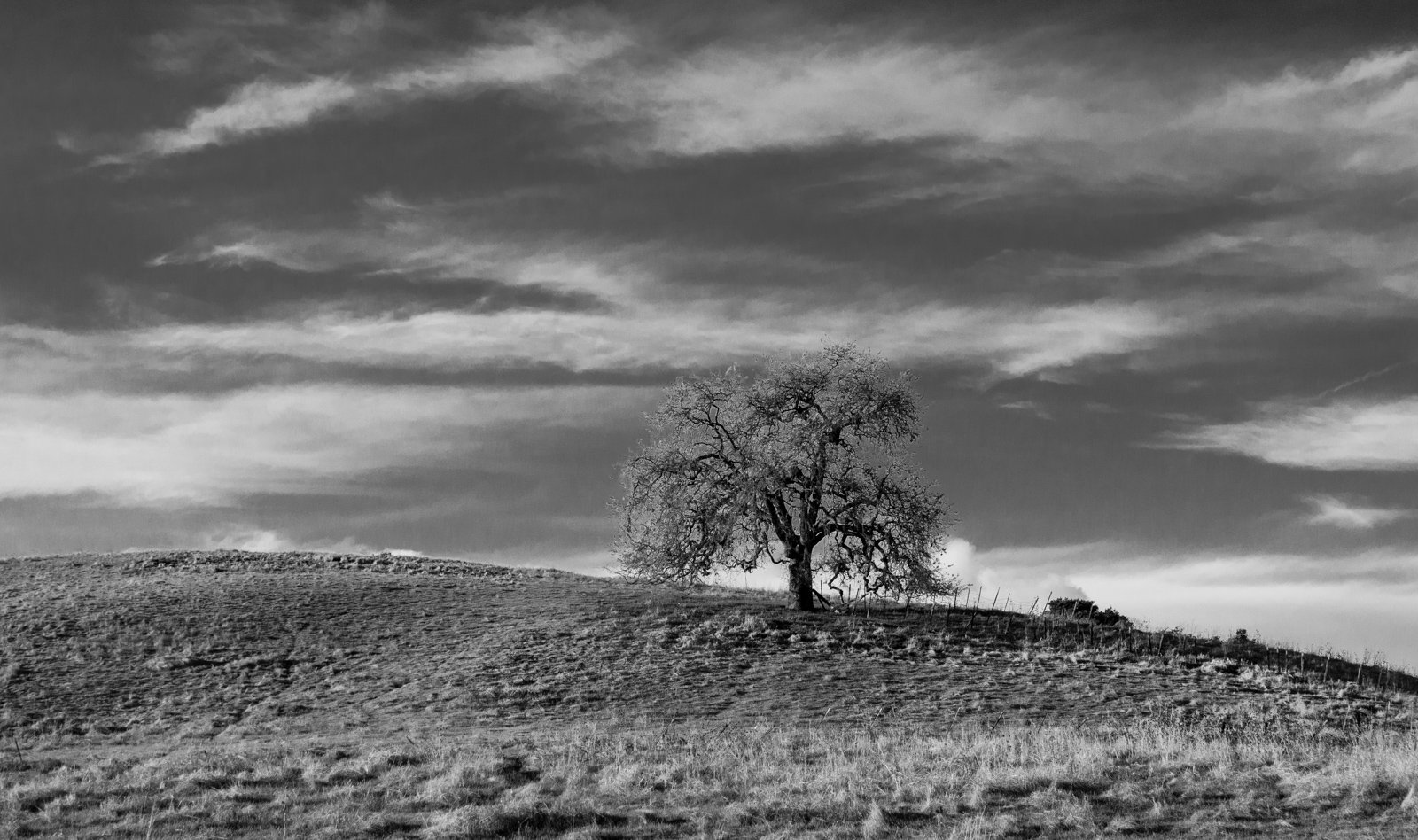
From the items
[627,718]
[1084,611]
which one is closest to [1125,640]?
[1084,611]

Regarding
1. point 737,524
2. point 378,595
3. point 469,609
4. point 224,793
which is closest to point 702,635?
point 737,524

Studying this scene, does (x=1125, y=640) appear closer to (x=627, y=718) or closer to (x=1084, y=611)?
(x=1084, y=611)

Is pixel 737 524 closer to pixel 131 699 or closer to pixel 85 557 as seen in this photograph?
pixel 131 699

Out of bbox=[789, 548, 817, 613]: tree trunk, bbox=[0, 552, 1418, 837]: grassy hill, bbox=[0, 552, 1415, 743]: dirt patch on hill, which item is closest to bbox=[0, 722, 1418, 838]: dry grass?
bbox=[0, 552, 1418, 837]: grassy hill

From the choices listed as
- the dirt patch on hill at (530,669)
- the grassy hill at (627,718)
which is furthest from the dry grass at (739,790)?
the dirt patch on hill at (530,669)

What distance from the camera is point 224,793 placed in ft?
69.3

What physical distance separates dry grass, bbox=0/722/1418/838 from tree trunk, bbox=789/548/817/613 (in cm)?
2327

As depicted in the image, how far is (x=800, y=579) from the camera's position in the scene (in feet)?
166

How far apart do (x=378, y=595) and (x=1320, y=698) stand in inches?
1575

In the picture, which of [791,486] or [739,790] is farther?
[791,486]

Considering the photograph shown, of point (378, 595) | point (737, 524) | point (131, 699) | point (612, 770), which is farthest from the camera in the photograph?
A: point (378, 595)

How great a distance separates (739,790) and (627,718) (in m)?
12.8

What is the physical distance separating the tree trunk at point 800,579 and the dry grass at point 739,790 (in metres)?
23.3

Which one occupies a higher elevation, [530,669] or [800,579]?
[800,579]
